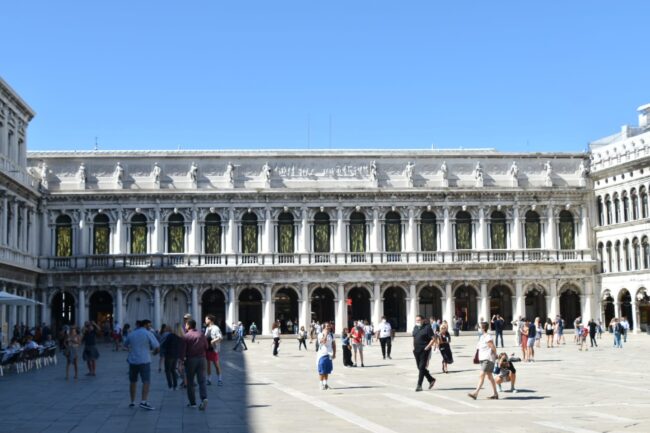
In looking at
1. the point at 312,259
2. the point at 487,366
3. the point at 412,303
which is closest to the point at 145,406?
the point at 487,366

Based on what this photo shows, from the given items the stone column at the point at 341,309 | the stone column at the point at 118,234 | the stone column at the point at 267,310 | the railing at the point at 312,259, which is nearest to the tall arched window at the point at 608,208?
the railing at the point at 312,259

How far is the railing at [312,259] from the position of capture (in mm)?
64375

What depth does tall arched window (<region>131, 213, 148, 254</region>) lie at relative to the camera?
6488 centimetres

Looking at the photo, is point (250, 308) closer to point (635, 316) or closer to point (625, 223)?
point (635, 316)

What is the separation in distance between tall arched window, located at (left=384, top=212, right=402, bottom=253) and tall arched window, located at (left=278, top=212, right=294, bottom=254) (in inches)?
255

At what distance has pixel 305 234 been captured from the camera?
2574 inches

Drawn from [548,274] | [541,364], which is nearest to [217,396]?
[541,364]

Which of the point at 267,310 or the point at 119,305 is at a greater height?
the point at 119,305

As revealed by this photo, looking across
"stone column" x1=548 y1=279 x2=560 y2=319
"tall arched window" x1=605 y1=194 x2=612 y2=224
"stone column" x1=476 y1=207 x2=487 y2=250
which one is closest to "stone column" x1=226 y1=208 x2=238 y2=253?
"stone column" x1=476 y1=207 x2=487 y2=250

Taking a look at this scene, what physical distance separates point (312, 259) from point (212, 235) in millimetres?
6995

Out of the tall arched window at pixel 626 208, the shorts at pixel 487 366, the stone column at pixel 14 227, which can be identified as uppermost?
the tall arched window at pixel 626 208

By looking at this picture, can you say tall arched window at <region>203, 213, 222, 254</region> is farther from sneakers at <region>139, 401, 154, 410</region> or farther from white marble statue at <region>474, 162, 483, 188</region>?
sneakers at <region>139, 401, 154, 410</region>

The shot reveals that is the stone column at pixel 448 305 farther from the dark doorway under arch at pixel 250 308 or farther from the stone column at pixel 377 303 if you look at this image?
the dark doorway under arch at pixel 250 308

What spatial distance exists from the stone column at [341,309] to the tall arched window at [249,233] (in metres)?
6.37
